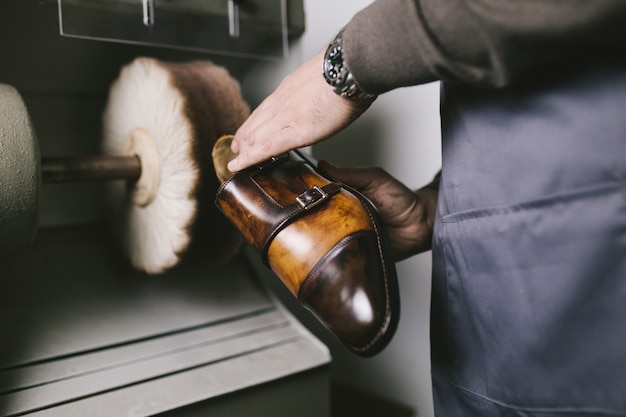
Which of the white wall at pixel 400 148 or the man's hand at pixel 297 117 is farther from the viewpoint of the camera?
the white wall at pixel 400 148

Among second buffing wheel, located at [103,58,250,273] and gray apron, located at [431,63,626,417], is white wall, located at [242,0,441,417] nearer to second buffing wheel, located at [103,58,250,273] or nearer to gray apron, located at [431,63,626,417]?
second buffing wheel, located at [103,58,250,273]

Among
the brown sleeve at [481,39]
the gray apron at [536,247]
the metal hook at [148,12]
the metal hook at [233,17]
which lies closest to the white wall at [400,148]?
the metal hook at [233,17]

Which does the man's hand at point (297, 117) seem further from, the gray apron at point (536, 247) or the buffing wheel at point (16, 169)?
the buffing wheel at point (16, 169)

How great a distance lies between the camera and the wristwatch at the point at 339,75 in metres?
0.58

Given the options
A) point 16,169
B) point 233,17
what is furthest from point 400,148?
point 16,169

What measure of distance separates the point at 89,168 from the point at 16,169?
20cm

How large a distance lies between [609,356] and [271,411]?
1.77 feet

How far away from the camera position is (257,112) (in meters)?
0.71

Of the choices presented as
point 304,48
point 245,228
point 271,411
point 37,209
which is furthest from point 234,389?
point 304,48

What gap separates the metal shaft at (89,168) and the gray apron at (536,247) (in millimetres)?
587

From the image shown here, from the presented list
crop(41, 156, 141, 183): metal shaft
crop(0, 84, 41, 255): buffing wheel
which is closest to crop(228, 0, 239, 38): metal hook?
crop(41, 156, 141, 183): metal shaft

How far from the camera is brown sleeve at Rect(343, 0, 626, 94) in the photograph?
448 millimetres

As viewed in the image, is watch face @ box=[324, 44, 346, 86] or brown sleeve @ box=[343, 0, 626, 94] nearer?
brown sleeve @ box=[343, 0, 626, 94]

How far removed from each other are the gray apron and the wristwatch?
126 mm
